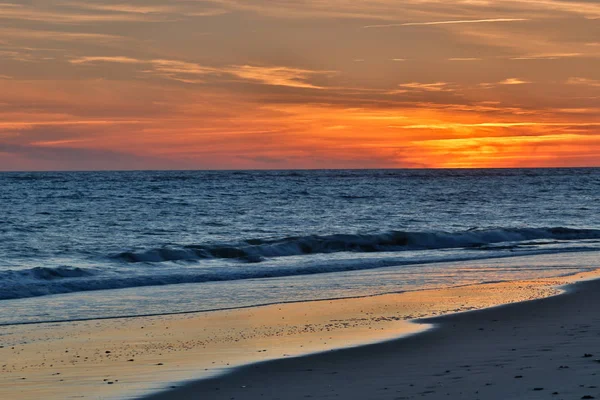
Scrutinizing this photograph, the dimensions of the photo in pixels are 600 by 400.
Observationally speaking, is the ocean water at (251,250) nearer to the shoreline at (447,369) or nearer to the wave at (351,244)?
the wave at (351,244)

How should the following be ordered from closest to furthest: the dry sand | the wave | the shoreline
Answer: the shoreline, the dry sand, the wave

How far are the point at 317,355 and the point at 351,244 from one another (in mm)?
21840

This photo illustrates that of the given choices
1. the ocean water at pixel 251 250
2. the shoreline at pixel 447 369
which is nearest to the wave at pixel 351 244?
the ocean water at pixel 251 250

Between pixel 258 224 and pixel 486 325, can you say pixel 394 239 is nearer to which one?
pixel 258 224

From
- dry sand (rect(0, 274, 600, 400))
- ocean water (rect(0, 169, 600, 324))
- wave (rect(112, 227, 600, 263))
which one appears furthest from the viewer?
wave (rect(112, 227, 600, 263))

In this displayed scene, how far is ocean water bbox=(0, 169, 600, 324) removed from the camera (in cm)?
1675

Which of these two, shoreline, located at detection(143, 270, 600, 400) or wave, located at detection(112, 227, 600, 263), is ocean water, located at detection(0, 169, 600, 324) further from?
shoreline, located at detection(143, 270, 600, 400)

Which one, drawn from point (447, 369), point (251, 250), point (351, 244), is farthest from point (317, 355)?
point (351, 244)

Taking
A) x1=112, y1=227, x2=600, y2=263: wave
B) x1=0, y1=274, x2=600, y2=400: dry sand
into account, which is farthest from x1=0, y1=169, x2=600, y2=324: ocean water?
x1=0, y1=274, x2=600, y2=400: dry sand

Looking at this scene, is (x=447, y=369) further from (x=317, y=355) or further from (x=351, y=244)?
(x=351, y=244)

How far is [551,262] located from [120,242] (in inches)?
625

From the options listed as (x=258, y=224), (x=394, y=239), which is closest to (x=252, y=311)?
(x=394, y=239)

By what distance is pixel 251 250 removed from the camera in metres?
29.0

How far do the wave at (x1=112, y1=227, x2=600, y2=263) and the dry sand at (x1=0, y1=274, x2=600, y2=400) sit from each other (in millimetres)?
12946
